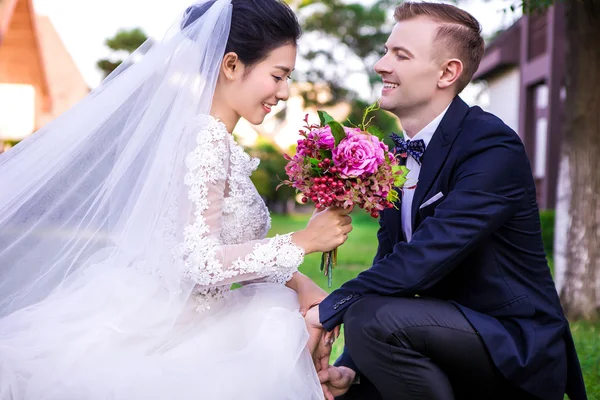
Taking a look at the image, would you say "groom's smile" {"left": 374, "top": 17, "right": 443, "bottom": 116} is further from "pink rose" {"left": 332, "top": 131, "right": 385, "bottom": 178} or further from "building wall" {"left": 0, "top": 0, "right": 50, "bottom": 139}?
"building wall" {"left": 0, "top": 0, "right": 50, "bottom": 139}

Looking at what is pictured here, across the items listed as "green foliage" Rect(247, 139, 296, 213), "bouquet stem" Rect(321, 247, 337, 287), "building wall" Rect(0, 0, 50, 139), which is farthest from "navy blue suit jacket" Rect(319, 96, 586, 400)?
"green foliage" Rect(247, 139, 296, 213)

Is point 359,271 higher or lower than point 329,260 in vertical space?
lower

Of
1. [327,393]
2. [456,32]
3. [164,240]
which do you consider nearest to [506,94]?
[456,32]

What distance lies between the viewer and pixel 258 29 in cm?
303

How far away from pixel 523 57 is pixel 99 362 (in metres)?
17.1

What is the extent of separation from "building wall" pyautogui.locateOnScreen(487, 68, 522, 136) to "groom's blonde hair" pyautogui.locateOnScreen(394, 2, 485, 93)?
19009mm

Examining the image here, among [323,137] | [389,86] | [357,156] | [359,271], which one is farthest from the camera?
[359,271]

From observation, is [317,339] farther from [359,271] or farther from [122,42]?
[122,42]

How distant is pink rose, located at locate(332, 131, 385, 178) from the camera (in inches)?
107

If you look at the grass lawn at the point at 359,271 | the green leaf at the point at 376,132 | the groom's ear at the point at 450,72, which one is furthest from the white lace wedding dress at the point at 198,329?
the grass lawn at the point at 359,271

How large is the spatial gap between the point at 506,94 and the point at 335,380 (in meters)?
21.2

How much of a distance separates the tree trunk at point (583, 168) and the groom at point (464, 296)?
3674mm

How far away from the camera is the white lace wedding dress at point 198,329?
263 centimetres

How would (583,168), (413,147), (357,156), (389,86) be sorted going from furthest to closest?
(583,168)
(389,86)
(413,147)
(357,156)
